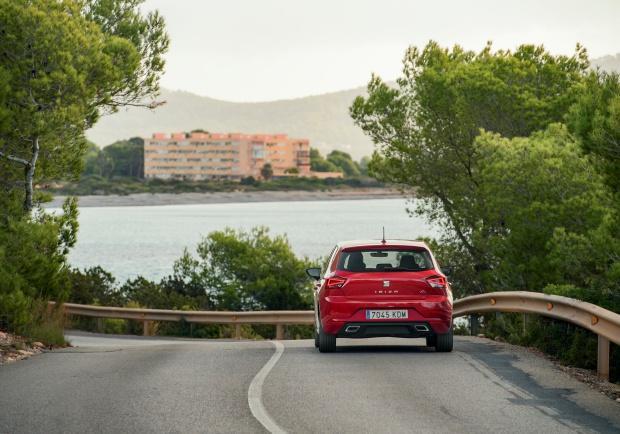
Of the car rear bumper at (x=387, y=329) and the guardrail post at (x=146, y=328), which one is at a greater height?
the car rear bumper at (x=387, y=329)

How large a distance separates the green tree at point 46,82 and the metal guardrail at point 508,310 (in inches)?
298

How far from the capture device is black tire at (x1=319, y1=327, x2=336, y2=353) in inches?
574

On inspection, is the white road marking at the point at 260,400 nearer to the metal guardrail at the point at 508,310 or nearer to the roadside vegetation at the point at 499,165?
the metal guardrail at the point at 508,310

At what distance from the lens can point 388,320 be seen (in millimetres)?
13984

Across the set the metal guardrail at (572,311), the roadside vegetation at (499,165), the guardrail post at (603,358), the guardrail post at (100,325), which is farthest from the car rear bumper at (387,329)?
the guardrail post at (100,325)

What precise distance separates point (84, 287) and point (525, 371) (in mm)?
26503

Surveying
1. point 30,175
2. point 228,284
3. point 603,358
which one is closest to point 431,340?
point 603,358

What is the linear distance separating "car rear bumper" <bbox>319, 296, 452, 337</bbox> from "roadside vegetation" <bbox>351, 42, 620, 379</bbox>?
8.45 metres

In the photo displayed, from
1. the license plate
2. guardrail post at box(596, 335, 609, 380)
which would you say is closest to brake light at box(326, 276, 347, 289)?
the license plate

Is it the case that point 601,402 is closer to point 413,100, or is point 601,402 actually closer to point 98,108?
point 98,108

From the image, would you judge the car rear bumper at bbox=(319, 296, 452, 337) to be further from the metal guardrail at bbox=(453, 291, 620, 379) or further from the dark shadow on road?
the metal guardrail at bbox=(453, 291, 620, 379)

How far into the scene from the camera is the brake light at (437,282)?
46.4 ft

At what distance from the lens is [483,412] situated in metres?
9.20

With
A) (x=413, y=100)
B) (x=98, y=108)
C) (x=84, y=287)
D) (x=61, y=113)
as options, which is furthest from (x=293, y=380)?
(x=413, y=100)
